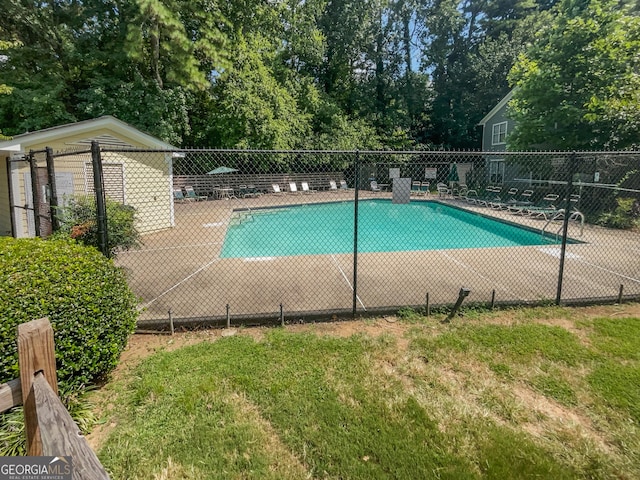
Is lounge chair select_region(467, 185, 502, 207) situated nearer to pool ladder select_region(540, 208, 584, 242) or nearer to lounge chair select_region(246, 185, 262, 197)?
pool ladder select_region(540, 208, 584, 242)

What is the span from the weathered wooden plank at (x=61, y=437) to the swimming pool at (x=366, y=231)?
6.88 meters

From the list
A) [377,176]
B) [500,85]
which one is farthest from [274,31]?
[500,85]

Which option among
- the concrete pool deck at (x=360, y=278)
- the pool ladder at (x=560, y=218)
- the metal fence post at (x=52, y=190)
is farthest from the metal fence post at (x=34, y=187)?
the pool ladder at (x=560, y=218)

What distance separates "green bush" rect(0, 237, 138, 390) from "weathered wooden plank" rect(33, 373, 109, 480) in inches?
54.0

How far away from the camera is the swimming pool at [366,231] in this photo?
10.1m

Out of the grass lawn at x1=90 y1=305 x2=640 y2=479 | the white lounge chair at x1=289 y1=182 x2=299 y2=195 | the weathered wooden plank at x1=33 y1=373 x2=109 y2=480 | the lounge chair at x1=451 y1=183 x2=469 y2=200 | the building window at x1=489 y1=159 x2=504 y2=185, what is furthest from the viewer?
Result: the building window at x1=489 y1=159 x2=504 y2=185

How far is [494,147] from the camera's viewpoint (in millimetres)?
23844

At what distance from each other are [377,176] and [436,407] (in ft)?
68.1

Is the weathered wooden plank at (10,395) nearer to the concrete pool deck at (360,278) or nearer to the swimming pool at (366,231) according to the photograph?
the concrete pool deck at (360,278)

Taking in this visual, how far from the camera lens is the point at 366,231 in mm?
13609

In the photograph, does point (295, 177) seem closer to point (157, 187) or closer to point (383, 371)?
point (157, 187)

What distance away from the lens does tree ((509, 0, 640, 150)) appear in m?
11.7

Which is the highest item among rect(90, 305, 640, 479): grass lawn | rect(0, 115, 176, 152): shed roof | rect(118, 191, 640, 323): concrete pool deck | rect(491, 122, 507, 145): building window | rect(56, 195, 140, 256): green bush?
rect(491, 122, 507, 145): building window

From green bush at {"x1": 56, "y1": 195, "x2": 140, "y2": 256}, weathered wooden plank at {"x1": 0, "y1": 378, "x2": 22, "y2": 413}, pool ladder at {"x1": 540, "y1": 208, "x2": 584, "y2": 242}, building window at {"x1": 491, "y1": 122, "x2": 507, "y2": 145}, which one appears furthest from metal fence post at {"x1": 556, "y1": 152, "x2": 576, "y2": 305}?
building window at {"x1": 491, "y1": 122, "x2": 507, "y2": 145}
